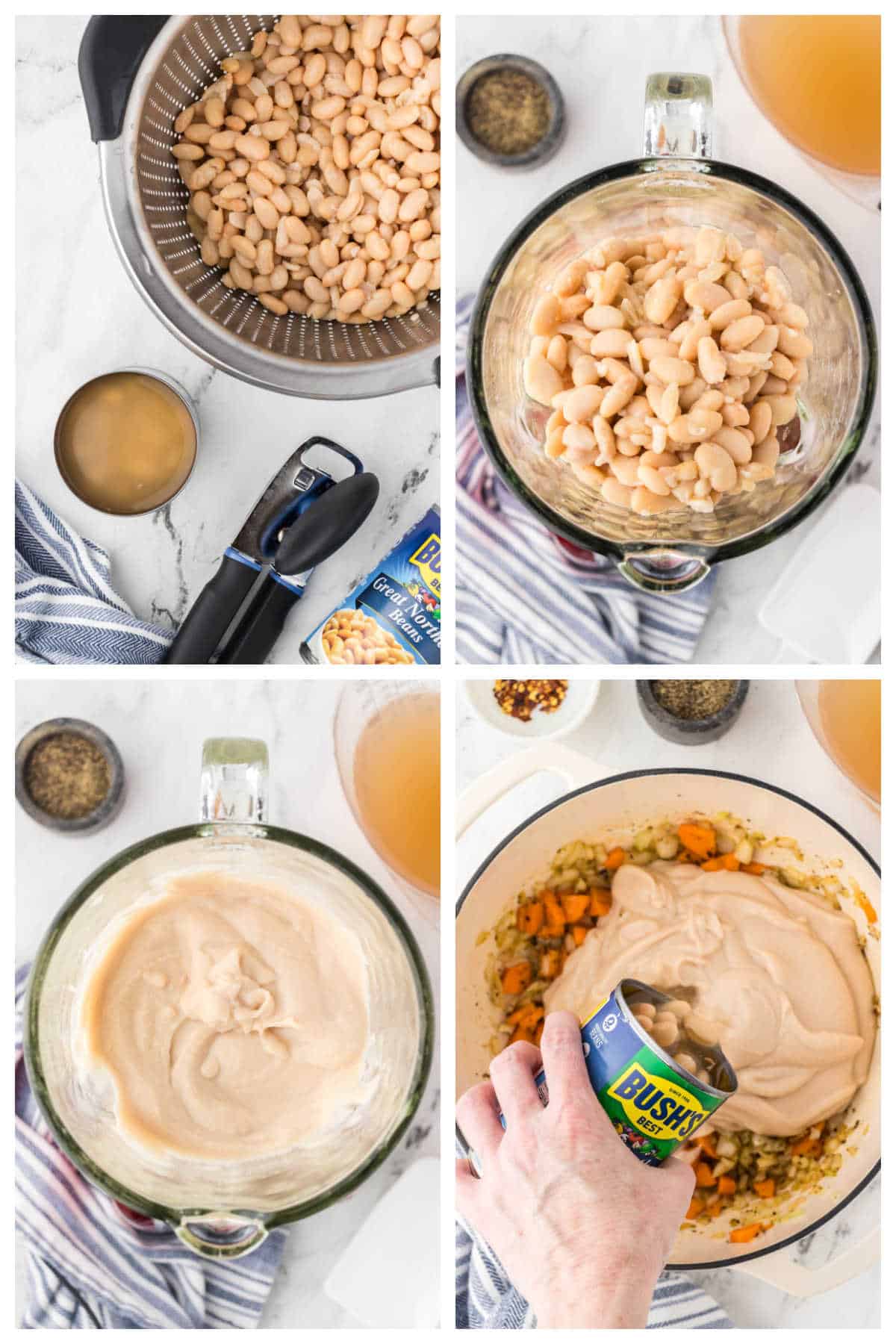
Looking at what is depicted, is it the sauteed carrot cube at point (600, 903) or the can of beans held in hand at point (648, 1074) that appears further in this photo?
the sauteed carrot cube at point (600, 903)

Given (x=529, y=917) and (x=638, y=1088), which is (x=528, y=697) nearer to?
(x=529, y=917)

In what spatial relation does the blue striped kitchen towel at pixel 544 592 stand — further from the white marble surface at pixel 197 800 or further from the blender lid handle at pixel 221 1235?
the blender lid handle at pixel 221 1235

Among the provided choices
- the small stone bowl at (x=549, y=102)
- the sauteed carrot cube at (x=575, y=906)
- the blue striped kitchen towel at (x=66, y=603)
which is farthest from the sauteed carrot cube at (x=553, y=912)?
the small stone bowl at (x=549, y=102)

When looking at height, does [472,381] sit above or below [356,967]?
above

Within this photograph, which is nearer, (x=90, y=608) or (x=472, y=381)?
(x=472, y=381)
